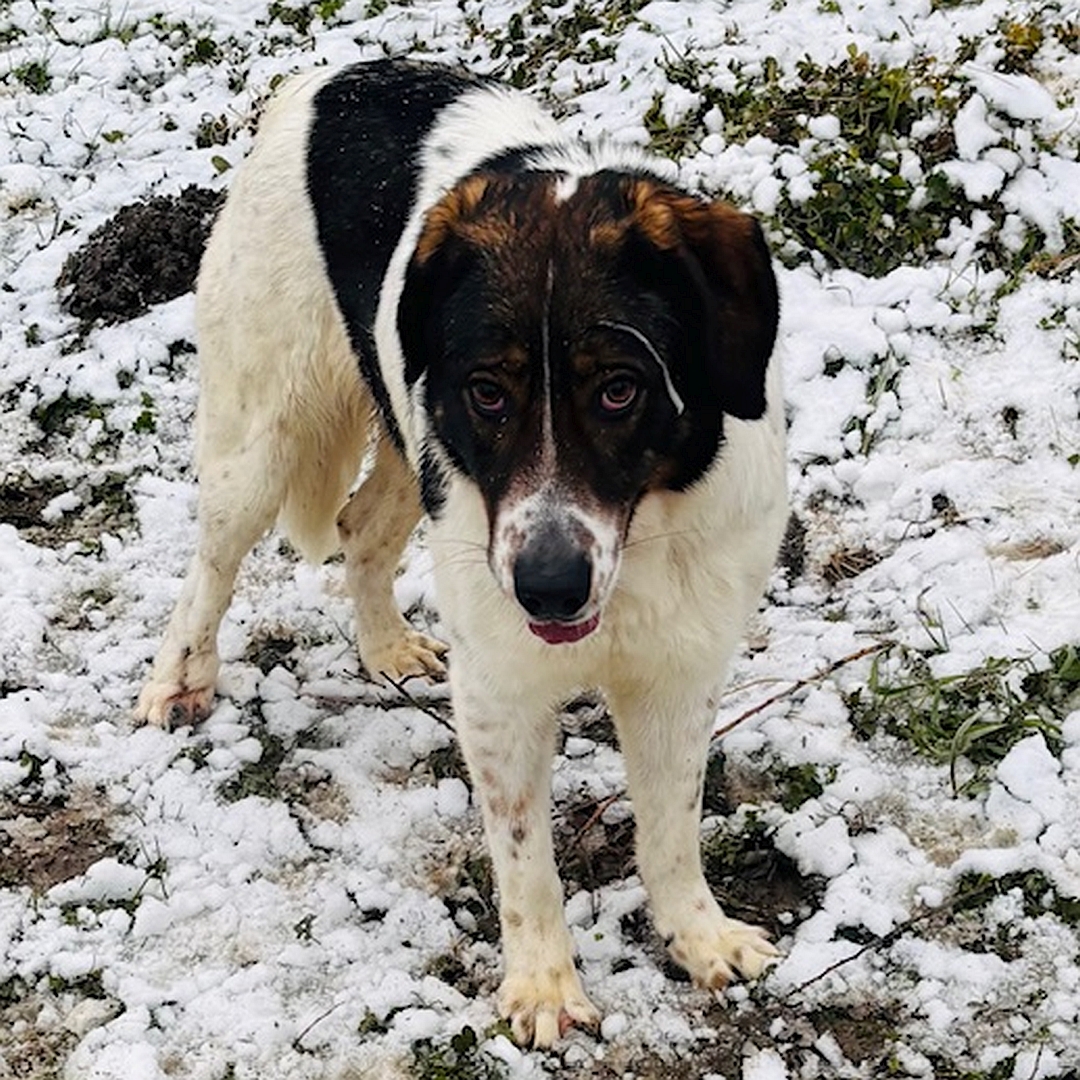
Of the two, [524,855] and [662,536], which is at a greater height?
[662,536]

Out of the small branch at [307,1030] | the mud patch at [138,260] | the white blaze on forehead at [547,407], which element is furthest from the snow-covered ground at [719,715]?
the white blaze on forehead at [547,407]

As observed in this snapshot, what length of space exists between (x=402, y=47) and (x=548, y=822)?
525 cm

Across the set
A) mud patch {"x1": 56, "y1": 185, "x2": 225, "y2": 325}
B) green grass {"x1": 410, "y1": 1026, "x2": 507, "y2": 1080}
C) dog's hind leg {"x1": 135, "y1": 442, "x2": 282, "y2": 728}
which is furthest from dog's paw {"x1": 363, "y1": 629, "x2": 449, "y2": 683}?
mud patch {"x1": 56, "y1": 185, "x2": 225, "y2": 325}

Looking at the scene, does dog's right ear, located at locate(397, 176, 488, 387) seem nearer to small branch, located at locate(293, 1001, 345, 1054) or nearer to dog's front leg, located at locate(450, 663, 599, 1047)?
dog's front leg, located at locate(450, 663, 599, 1047)

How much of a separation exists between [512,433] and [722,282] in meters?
0.50

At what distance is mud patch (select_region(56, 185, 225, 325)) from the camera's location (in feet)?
22.1

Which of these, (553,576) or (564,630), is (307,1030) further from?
(553,576)

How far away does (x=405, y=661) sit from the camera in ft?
16.9

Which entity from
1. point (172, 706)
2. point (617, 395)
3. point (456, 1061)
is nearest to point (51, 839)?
point (172, 706)

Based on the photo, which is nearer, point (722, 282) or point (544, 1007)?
point (722, 282)

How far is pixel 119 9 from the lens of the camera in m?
8.93

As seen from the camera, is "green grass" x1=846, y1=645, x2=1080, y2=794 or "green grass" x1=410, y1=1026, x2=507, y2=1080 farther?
"green grass" x1=846, y1=645, x2=1080, y2=794

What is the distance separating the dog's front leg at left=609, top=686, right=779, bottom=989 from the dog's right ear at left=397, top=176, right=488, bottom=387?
958mm

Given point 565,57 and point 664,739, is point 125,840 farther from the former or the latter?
point 565,57
